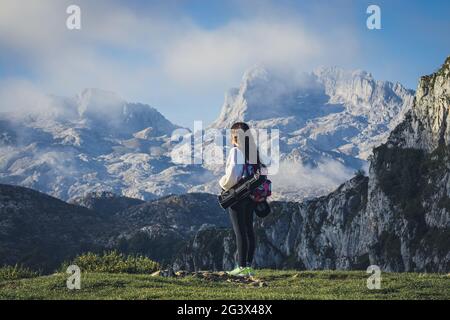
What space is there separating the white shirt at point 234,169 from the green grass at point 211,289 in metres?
4.05

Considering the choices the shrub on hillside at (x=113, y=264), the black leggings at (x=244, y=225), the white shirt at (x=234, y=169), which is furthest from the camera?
the shrub on hillside at (x=113, y=264)

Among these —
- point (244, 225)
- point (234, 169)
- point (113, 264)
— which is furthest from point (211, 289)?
point (113, 264)

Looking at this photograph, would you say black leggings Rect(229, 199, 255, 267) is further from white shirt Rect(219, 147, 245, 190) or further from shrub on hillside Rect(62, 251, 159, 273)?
shrub on hillside Rect(62, 251, 159, 273)

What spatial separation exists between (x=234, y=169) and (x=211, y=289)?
4651mm

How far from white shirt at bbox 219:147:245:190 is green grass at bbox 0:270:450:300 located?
405 cm

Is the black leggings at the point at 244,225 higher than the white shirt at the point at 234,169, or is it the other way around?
the white shirt at the point at 234,169

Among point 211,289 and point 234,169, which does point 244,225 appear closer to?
point 234,169

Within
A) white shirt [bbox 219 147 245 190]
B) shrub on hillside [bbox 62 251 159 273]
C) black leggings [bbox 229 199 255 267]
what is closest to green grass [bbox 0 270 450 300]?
black leggings [bbox 229 199 255 267]

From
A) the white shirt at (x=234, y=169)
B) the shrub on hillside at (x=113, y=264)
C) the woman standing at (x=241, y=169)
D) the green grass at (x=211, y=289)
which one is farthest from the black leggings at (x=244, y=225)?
the shrub on hillside at (x=113, y=264)

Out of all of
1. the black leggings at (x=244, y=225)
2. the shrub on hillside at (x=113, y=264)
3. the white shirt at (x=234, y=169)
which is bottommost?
the shrub on hillside at (x=113, y=264)

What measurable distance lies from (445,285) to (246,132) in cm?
995

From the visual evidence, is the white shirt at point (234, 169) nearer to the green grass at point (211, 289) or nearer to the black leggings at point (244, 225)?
the black leggings at point (244, 225)

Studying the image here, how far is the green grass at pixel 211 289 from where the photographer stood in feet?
65.0
